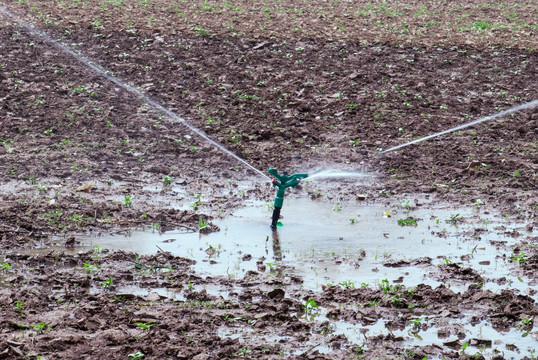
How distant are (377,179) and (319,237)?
2.79 metres

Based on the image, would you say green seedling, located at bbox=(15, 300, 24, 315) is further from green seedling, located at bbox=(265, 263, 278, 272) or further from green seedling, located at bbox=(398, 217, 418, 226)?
green seedling, located at bbox=(398, 217, 418, 226)

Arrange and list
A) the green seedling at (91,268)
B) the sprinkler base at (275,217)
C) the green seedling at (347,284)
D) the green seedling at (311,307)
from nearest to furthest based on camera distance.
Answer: the green seedling at (311,307)
the green seedling at (347,284)
the green seedling at (91,268)
the sprinkler base at (275,217)

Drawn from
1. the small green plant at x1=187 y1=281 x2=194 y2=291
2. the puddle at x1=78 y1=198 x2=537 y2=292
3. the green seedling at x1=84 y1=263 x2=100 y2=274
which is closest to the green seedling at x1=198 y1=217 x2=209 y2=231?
the puddle at x1=78 y1=198 x2=537 y2=292

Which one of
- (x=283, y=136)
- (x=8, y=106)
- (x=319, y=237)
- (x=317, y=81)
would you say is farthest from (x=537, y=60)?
(x=8, y=106)

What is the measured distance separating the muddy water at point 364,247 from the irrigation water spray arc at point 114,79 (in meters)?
2.28

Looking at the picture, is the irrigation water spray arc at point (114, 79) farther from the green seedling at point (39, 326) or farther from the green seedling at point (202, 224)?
the green seedling at point (39, 326)

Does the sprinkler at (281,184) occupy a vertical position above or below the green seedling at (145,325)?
above

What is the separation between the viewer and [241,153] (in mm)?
12547

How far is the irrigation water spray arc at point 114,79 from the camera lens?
12789 millimetres

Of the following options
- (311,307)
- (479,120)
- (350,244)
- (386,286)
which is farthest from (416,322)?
(479,120)

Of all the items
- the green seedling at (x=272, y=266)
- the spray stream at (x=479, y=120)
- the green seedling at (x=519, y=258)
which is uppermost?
the spray stream at (x=479, y=120)

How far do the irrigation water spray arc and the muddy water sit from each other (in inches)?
89.8

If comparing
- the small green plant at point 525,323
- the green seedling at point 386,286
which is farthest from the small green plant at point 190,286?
the small green plant at point 525,323

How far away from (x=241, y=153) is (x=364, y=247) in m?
4.20
